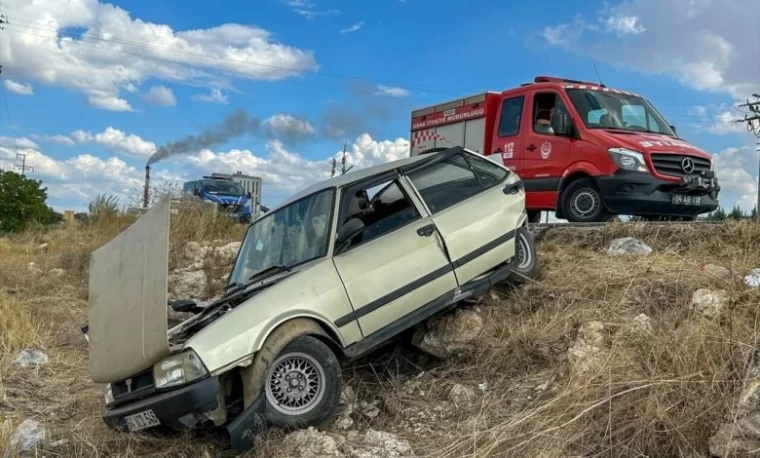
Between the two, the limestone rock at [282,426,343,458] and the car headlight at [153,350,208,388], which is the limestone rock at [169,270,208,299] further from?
the limestone rock at [282,426,343,458]

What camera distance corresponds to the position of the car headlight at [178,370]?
13.6ft

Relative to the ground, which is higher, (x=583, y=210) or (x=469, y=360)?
(x=583, y=210)

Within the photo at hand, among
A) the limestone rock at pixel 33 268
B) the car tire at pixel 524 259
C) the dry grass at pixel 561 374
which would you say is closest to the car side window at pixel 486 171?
the car tire at pixel 524 259

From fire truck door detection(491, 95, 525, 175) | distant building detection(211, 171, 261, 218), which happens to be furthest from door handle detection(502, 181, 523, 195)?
distant building detection(211, 171, 261, 218)

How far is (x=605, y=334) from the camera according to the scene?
4.96 meters

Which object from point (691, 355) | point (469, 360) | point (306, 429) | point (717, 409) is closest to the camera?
point (717, 409)

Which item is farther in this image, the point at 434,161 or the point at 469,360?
the point at 434,161

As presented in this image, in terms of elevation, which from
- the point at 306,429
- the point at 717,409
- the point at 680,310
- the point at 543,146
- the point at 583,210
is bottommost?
the point at 306,429

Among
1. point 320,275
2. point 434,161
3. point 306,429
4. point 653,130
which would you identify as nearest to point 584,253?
point 434,161

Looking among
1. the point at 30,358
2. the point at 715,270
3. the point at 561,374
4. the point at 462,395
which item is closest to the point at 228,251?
the point at 30,358

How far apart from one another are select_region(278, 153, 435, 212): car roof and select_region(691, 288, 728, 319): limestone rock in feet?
8.32

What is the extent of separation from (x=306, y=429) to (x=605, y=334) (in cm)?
234

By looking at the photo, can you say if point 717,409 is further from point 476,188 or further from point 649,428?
point 476,188

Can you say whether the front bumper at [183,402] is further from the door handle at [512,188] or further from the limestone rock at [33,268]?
the limestone rock at [33,268]
